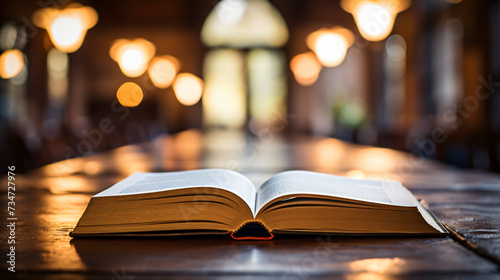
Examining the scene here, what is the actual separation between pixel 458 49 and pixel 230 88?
7.45 m

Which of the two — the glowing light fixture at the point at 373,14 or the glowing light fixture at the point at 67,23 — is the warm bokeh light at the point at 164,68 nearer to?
the glowing light fixture at the point at 67,23

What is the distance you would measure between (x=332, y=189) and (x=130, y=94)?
54.1 ft

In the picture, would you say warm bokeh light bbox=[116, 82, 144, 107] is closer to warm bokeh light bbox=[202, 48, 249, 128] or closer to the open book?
warm bokeh light bbox=[202, 48, 249, 128]

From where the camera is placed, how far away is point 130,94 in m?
16.9

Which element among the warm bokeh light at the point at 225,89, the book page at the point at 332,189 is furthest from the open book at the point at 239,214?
the warm bokeh light at the point at 225,89

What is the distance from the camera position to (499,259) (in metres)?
0.75

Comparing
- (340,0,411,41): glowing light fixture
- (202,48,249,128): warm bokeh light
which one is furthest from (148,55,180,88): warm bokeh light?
(340,0,411,41): glowing light fixture

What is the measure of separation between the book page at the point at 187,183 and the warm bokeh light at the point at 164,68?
1251 cm

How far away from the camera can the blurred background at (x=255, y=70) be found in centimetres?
619

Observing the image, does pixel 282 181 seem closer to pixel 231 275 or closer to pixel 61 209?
pixel 231 275

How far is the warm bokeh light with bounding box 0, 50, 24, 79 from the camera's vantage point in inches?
372

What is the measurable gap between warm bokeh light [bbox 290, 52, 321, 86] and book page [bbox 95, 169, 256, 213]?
11.6 meters

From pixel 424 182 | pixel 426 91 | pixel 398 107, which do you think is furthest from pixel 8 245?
pixel 398 107

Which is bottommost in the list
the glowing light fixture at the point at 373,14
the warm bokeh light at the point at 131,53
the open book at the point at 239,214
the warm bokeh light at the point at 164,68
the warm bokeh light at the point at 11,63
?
the open book at the point at 239,214
